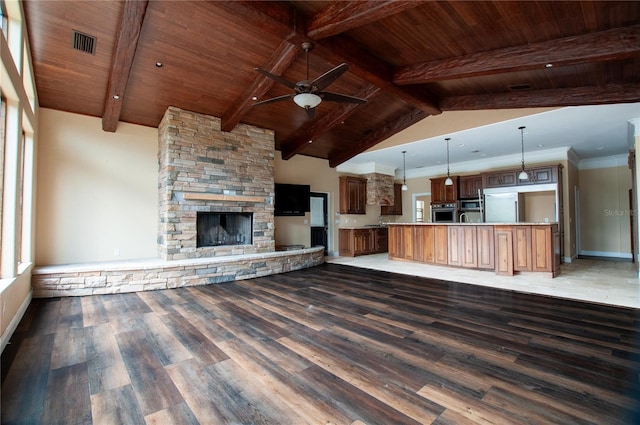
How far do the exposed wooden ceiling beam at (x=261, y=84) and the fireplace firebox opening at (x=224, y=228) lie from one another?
1815 millimetres

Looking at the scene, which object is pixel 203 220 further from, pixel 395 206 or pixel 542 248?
pixel 395 206

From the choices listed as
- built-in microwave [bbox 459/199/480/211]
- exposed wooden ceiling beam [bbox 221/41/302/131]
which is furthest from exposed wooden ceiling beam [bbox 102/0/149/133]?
built-in microwave [bbox 459/199/480/211]

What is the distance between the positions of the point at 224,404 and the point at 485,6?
449 cm

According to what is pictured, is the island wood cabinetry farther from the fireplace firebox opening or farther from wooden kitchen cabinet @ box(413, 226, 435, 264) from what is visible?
the fireplace firebox opening

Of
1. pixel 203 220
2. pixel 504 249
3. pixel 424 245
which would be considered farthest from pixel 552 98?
pixel 203 220

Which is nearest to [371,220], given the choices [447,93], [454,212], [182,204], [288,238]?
[454,212]

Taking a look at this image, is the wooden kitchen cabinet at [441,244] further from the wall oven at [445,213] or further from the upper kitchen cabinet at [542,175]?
the upper kitchen cabinet at [542,175]

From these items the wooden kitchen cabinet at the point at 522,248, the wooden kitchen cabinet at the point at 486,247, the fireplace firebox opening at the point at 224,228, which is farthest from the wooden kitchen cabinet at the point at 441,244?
the fireplace firebox opening at the point at 224,228

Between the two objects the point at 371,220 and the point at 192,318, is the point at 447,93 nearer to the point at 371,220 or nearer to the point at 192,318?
the point at 371,220

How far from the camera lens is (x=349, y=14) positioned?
339 cm

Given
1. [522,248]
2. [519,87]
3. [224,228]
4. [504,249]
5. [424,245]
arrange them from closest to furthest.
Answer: [519,87]
[522,248]
[504,249]
[224,228]
[424,245]

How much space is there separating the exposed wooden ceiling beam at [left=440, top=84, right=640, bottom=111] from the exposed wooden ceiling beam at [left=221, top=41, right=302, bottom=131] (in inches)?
141

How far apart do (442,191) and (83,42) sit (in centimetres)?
912

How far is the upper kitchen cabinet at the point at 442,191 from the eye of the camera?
30.1 feet
